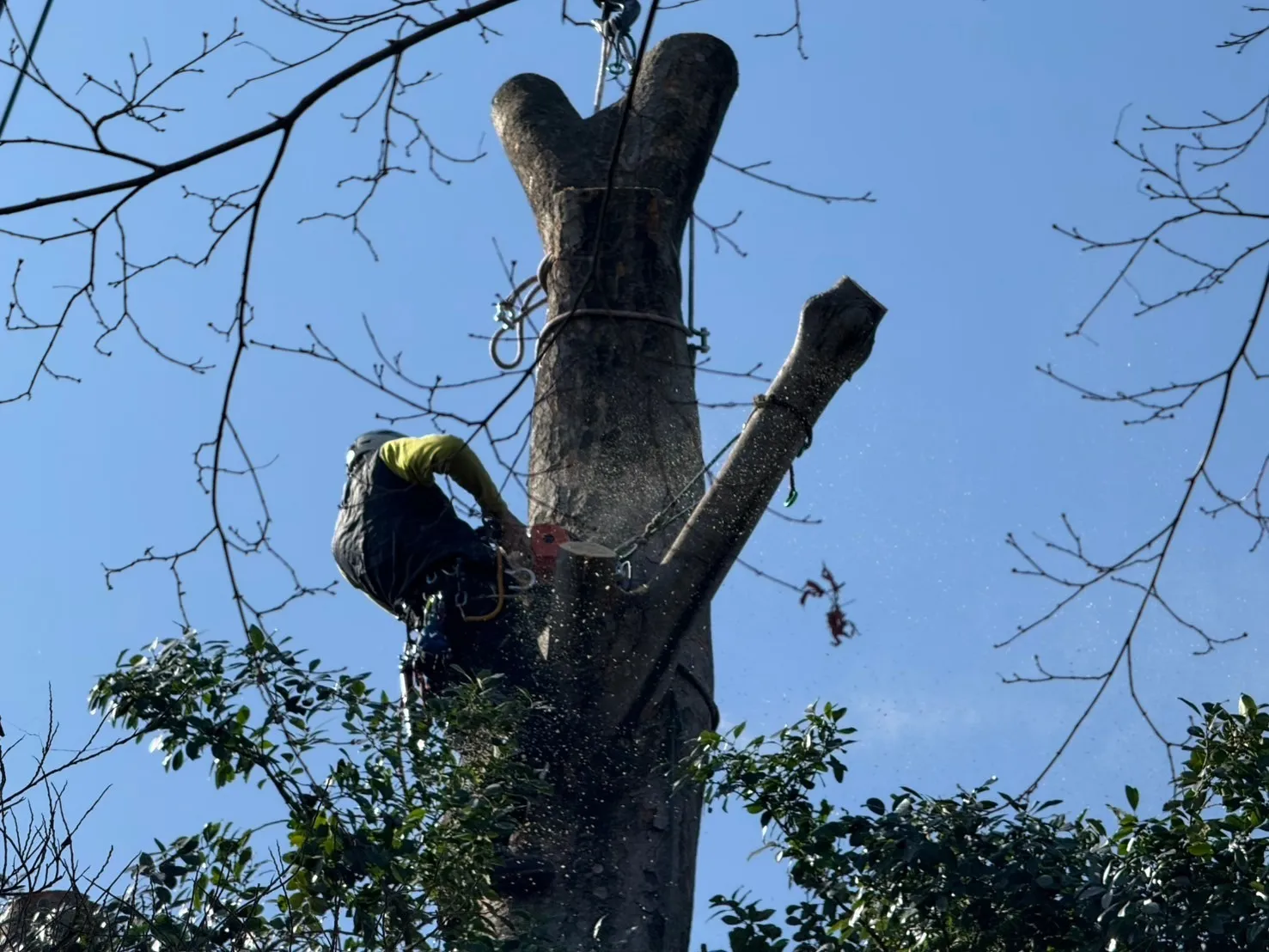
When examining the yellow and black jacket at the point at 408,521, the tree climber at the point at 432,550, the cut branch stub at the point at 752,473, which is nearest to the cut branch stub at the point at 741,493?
the cut branch stub at the point at 752,473

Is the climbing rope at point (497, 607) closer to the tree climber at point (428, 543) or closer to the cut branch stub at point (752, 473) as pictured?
the tree climber at point (428, 543)

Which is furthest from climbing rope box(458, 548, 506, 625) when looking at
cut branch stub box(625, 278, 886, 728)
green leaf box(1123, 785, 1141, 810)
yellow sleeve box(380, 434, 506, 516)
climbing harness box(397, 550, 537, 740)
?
green leaf box(1123, 785, 1141, 810)

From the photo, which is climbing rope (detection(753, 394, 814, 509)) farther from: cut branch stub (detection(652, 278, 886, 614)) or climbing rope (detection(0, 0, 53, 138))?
climbing rope (detection(0, 0, 53, 138))

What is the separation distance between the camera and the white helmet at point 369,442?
5785mm

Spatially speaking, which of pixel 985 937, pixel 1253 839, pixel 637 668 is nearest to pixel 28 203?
pixel 637 668

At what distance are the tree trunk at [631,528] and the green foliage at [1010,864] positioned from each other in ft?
1.30

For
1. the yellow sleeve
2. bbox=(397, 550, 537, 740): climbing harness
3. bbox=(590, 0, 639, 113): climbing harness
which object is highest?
bbox=(590, 0, 639, 113): climbing harness

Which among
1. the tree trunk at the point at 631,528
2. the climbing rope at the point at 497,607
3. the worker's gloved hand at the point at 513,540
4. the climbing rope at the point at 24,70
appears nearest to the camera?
the climbing rope at the point at 24,70

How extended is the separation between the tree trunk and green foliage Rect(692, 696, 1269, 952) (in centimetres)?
39

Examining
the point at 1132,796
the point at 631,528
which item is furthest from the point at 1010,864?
the point at 631,528

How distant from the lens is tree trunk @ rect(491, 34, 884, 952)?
4773 mm

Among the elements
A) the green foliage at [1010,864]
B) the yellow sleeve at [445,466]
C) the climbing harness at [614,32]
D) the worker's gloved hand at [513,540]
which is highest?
the climbing harness at [614,32]

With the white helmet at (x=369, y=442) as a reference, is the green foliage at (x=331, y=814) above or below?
below

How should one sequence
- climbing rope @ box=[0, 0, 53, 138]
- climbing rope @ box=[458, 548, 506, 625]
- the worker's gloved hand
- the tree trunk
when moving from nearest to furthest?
climbing rope @ box=[0, 0, 53, 138]
the tree trunk
climbing rope @ box=[458, 548, 506, 625]
the worker's gloved hand
